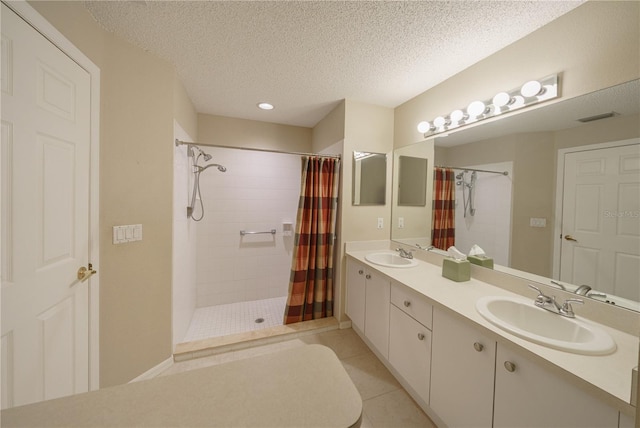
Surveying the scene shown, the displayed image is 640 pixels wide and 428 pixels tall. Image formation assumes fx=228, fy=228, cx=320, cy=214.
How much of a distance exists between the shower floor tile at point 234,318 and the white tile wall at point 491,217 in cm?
204

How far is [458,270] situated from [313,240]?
53.4 inches

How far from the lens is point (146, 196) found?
158 cm

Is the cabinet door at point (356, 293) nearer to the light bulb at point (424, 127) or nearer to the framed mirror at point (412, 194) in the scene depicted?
the framed mirror at point (412, 194)

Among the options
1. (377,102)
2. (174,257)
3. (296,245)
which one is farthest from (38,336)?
(377,102)

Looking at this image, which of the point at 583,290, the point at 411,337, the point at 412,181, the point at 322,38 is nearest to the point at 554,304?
the point at 583,290

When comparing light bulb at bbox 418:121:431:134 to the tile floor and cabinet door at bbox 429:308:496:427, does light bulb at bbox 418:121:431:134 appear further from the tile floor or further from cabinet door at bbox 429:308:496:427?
the tile floor

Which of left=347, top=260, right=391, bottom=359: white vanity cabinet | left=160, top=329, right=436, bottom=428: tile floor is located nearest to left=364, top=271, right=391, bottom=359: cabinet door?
left=347, top=260, right=391, bottom=359: white vanity cabinet

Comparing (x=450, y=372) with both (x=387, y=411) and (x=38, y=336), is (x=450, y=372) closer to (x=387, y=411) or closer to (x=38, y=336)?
(x=387, y=411)

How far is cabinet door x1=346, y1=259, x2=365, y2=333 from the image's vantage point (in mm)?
2094

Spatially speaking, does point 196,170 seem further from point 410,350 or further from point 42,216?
point 410,350

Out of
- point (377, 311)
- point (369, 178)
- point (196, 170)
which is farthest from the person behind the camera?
point (196, 170)

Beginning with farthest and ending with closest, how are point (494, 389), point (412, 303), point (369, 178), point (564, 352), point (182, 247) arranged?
point (369, 178) → point (182, 247) → point (412, 303) → point (494, 389) → point (564, 352)

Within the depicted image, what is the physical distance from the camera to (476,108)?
1608mm

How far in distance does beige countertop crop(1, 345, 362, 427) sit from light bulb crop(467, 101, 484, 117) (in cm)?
186
